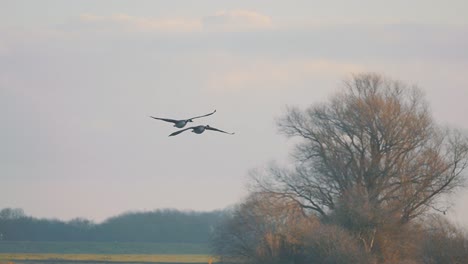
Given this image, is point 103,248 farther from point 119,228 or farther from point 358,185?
point 358,185

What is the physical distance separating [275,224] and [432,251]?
27.1ft

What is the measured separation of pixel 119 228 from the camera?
123 metres

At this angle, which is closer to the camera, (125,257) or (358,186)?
(358,186)

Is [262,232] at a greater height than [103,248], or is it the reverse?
[103,248]

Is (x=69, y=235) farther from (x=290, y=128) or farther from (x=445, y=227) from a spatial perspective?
(x=445, y=227)

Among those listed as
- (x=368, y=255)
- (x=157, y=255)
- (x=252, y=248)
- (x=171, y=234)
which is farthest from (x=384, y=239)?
(x=171, y=234)

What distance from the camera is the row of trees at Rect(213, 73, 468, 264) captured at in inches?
2028

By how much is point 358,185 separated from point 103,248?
158ft

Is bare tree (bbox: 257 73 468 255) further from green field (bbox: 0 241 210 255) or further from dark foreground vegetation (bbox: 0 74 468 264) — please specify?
green field (bbox: 0 241 210 255)

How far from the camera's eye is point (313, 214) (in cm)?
Answer: 5516

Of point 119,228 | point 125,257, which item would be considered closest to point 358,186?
point 125,257

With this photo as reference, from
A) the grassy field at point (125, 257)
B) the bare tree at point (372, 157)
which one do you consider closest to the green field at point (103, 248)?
the grassy field at point (125, 257)

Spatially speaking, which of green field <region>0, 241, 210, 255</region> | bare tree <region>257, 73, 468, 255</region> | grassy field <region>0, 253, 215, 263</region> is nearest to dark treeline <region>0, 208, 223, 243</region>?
green field <region>0, 241, 210, 255</region>

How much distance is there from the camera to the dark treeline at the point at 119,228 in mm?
113250
